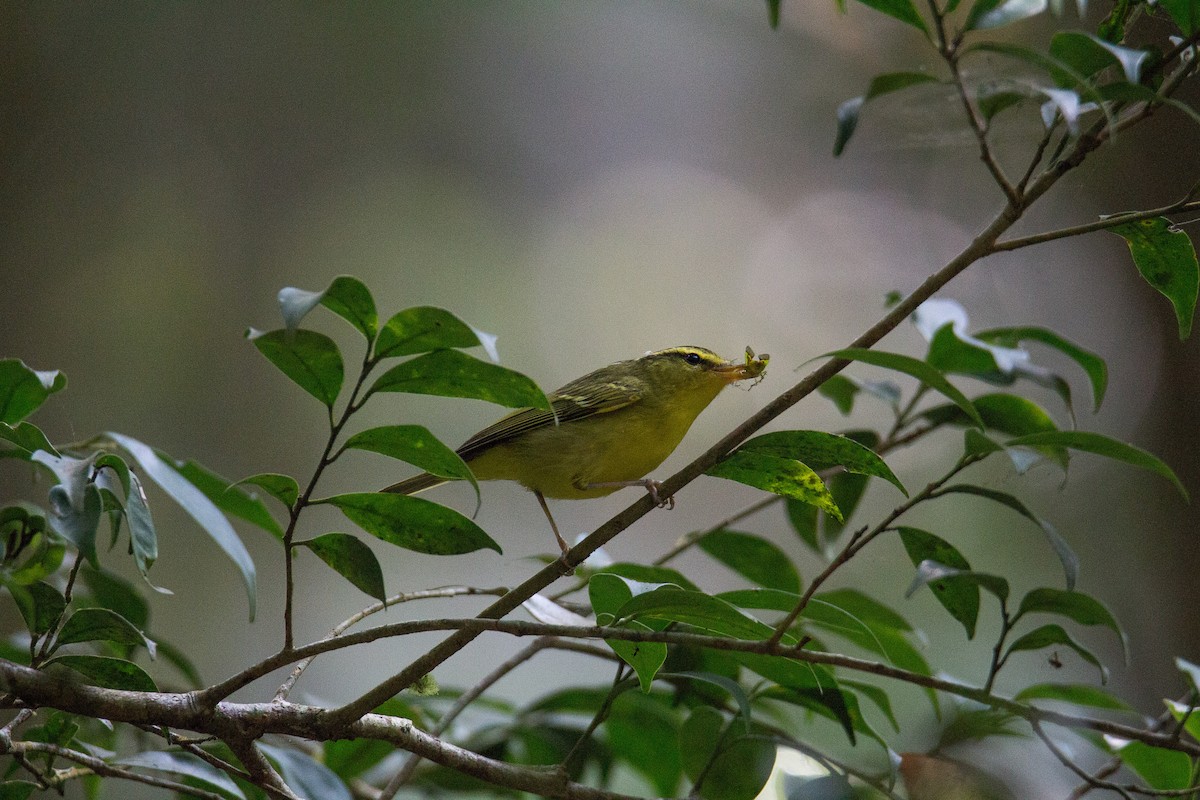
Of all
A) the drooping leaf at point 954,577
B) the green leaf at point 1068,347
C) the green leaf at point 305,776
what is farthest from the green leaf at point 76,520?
the green leaf at point 1068,347

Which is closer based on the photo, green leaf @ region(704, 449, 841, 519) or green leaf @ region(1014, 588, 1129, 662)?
green leaf @ region(704, 449, 841, 519)

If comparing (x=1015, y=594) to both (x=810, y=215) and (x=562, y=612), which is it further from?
(x=562, y=612)

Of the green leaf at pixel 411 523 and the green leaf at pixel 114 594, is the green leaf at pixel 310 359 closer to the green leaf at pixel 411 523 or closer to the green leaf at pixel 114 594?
the green leaf at pixel 411 523

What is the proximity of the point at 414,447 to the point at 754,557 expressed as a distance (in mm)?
928

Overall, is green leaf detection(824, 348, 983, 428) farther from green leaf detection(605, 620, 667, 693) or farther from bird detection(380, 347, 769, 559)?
bird detection(380, 347, 769, 559)

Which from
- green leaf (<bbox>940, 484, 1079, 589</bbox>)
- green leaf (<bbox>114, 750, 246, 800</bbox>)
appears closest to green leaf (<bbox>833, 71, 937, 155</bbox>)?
green leaf (<bbox>940, 484, 1079, 589</bbox>)

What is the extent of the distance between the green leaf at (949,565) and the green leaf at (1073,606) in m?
0.07

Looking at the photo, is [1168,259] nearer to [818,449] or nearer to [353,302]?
[818,449]

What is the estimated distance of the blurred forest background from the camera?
15.6 feet

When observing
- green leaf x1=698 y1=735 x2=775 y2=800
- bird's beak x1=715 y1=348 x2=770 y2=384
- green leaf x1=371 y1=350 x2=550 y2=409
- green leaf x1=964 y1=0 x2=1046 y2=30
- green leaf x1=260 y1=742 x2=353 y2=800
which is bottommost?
green leaf x1=698 y1=735 x2=775 y2=800

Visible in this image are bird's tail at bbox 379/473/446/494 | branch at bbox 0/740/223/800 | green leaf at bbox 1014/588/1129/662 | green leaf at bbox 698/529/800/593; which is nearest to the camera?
branch at bbox 0/740/223/800

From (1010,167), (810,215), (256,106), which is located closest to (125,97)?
(256,106)

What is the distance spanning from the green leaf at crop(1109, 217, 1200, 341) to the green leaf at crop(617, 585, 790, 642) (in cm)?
74

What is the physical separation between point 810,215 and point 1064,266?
1967 millimetres
